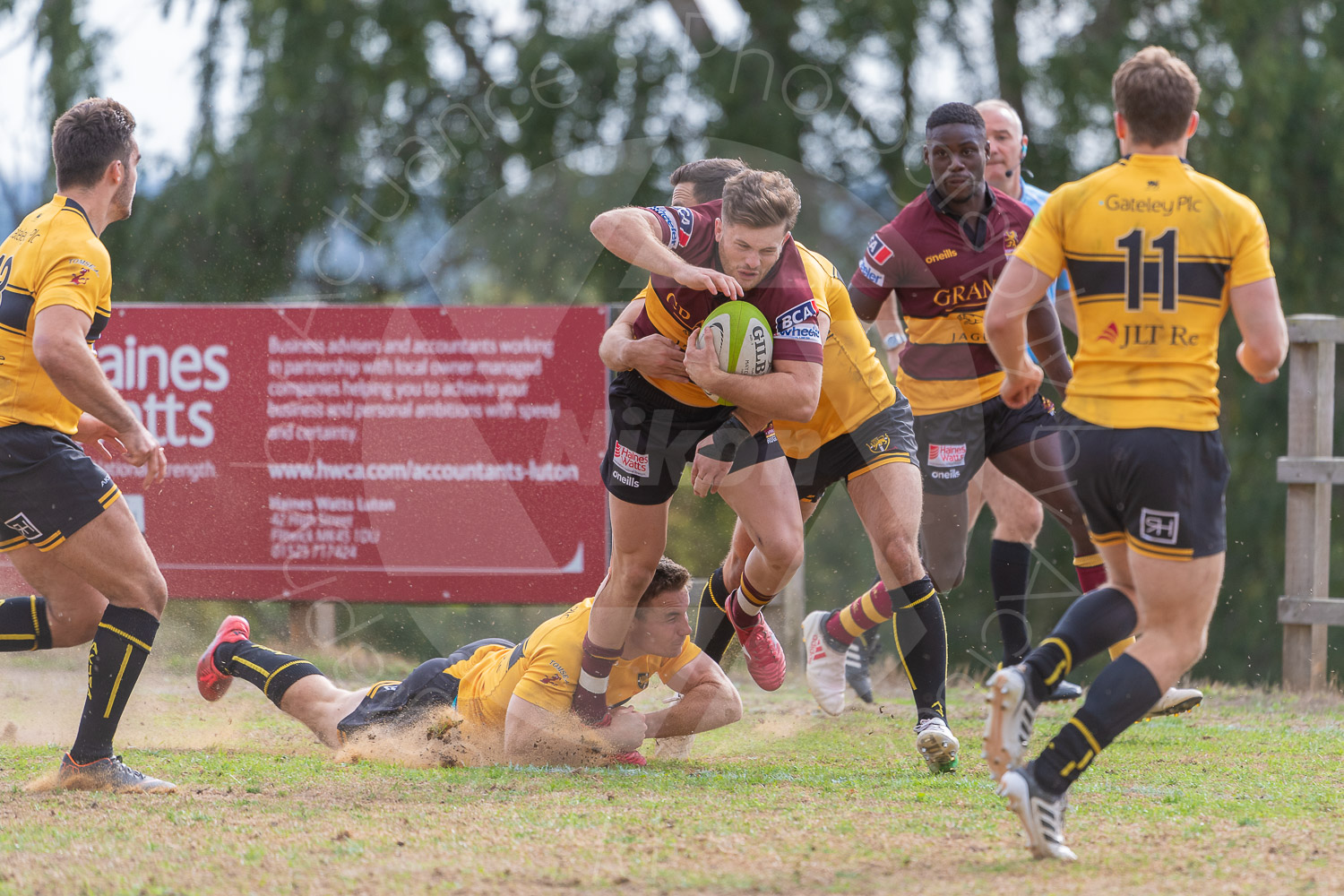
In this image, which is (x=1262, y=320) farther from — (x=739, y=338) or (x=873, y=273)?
(x=873, y=273)

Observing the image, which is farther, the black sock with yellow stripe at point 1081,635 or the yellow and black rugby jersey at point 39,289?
the yellow and black rugby jersey at point 39,289

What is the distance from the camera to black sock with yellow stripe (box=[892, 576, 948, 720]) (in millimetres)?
4926

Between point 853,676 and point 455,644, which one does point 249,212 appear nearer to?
point 455,644

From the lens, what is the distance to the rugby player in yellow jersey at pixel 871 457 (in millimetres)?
4918

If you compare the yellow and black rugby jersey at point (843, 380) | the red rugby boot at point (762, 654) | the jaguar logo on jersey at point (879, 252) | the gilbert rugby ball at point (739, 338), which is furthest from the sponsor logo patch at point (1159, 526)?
the red rugby boot at point (762, 654)

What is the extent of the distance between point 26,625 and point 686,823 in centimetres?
259

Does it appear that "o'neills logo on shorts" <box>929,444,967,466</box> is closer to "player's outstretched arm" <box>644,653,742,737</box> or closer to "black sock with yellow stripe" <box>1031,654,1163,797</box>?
"player's outstretched arm" <box>644,653,742,737</box>

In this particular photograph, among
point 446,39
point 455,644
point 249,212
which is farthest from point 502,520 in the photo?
point 446,39

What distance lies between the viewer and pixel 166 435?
8.16 metres

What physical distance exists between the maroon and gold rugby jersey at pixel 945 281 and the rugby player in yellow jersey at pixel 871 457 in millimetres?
372

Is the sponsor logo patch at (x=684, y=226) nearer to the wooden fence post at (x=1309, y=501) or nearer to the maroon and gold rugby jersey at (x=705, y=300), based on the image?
the maroon and gold rugby jersey at (x=705, y=300)

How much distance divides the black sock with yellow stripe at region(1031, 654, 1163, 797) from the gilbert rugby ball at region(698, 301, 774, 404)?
1590 millimetres

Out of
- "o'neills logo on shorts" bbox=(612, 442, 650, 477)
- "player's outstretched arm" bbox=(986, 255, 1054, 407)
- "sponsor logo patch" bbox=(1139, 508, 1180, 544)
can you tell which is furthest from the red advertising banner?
"sponsor logo patch" bbox=(1139, 508, 1180, 544)

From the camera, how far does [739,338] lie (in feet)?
14.4
